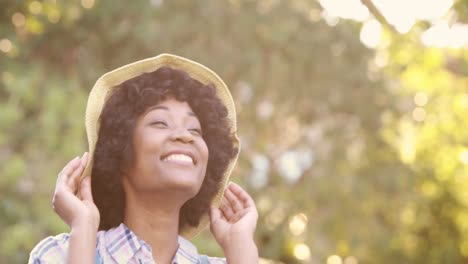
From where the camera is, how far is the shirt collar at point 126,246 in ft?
7.08

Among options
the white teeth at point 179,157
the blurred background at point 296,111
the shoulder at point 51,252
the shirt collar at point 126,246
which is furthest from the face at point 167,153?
the blurred background at point 296,111

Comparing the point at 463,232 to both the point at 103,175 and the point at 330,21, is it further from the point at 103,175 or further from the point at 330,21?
the point at 103,175

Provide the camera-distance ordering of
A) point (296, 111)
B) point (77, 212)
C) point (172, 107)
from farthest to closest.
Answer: point (296, 111) → point (172, 107) → point (77, 212)

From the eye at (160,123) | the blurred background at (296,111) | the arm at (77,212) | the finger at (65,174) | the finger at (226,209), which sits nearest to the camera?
the arm at (77,212)

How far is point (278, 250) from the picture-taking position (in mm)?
7898

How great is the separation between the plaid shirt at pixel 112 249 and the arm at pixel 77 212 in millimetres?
78

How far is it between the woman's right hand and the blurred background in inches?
124

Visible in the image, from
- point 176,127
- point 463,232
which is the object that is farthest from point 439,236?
point 176,127

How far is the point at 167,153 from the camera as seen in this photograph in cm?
218

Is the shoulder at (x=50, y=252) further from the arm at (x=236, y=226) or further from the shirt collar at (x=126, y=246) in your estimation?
the arm at (x=236, y=226)

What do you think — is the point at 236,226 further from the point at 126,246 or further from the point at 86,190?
the point at 86,190

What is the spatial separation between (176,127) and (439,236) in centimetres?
863

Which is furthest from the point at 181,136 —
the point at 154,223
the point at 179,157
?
the point at 154,223

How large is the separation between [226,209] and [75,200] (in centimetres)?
47
